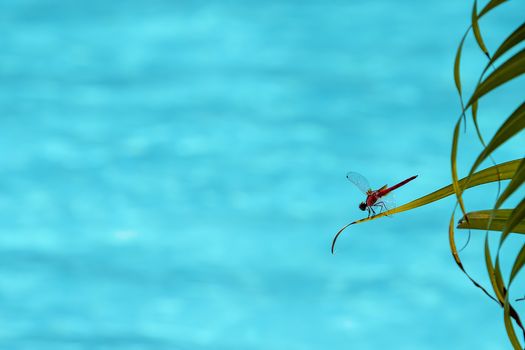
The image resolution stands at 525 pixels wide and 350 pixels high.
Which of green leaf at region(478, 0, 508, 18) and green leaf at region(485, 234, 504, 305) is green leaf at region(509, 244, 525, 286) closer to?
green leaf at region(485, 234, 504, 305)

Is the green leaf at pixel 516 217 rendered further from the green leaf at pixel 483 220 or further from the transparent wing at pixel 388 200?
the transparent wing at pixel 388 200

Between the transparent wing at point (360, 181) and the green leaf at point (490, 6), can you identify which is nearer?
the green leaf at point (490, 6)

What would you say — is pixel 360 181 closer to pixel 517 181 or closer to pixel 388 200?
pixel 388 200

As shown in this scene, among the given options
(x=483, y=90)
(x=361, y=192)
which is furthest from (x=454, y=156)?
(x=361, y=192)

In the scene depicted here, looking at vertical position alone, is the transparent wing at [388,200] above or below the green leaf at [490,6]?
above

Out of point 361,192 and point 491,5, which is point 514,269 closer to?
point 491,5

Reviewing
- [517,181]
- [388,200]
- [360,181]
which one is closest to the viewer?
[517,181]

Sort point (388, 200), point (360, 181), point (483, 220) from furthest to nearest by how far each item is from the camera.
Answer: point (360, 181)
point (388, 200)
point (483, 220)

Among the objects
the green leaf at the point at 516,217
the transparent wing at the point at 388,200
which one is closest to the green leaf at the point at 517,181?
the green leaf at the point at 516,217

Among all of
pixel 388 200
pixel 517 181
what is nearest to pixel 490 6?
pixel 517 181

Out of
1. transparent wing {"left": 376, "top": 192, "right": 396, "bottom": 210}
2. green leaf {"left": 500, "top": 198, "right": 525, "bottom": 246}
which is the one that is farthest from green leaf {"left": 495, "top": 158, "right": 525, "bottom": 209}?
transparent wing {"left": 376, "top": 192, "right": 396, "bottom": 210}

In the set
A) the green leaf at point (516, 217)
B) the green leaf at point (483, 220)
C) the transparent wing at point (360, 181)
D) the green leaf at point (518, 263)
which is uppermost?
the transparent wing at point (360, 181)
